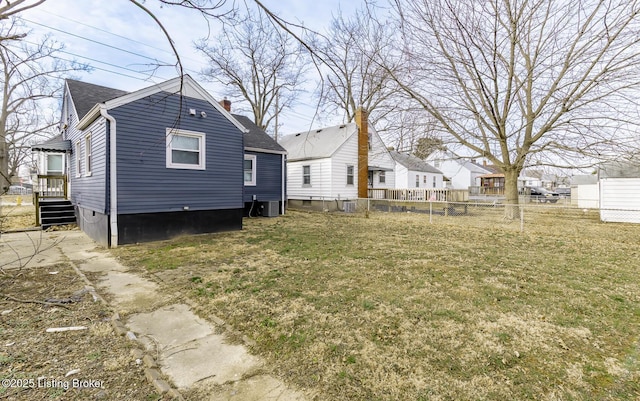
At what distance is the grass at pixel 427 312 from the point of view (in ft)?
7.25

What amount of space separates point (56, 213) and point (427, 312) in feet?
42.8

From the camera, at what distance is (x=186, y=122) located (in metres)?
8.36

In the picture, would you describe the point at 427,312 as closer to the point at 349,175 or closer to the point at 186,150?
the point at 186,150

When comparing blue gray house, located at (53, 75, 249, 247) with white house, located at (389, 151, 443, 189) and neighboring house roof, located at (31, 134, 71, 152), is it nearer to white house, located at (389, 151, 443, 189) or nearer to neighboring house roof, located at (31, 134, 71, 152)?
neighboring house roof, located at (31, 134, 71, 152)

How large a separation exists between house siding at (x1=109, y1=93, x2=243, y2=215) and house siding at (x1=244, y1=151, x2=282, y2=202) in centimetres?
384

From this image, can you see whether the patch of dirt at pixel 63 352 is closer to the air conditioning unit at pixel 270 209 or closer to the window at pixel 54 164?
the air conditioning unit at pixel 270 209

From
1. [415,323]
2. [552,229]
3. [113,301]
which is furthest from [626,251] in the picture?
[113,301]

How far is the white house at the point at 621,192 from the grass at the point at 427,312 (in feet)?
22.8

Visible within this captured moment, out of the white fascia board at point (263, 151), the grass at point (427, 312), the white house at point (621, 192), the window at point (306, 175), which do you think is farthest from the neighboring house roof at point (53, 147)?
the white house at point (621, 192)

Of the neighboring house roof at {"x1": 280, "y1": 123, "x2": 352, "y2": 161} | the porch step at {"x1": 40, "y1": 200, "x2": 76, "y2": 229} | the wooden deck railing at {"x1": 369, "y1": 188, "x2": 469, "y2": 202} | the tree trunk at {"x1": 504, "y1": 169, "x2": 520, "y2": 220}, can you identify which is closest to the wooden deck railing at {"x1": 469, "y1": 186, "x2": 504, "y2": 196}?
the wooden deck railing at {"x1": 369, "y1": 188, "x2": 469, "y2": 202}

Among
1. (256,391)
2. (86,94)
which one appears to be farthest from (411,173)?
(256,391)

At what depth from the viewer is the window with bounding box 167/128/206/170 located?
8.16m

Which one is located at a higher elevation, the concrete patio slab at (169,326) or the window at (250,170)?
the window at (250,170)

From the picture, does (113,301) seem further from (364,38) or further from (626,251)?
(626,251)
